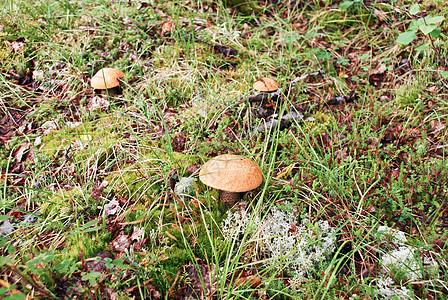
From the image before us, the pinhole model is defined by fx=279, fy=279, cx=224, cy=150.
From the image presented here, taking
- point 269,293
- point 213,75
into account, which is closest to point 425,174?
point 269,293

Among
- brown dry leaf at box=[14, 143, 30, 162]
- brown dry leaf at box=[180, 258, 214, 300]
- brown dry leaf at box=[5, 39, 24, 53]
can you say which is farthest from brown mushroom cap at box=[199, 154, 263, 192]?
brown dry leaf at box=[5, 39, 24, 53]

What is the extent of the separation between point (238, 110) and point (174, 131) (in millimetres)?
891

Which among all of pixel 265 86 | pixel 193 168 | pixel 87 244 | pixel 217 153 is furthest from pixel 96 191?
pixel 265 86

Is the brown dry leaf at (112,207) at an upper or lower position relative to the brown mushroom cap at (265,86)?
lower

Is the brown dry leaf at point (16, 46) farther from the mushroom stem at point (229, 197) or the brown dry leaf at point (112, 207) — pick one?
the mushroom stem at point (229, 197)

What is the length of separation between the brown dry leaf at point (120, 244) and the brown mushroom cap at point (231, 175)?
2.73 ft

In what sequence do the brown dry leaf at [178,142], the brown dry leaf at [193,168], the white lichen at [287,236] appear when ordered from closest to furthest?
1. the white lichen at [287,236]
2. the brown dry leaf at [193,168]
3. the brown dry leaf at [178,142]

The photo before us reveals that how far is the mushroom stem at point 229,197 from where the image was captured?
8.71 feet

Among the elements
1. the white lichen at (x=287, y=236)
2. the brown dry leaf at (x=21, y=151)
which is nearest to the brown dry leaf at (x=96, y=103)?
the brown dry leaf at (x=21, y=151)

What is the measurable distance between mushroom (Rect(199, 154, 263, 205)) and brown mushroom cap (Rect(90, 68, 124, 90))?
220cm

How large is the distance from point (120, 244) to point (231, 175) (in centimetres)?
112

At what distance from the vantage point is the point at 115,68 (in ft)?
13.9

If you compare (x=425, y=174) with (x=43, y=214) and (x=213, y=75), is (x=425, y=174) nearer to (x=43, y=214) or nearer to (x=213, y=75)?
(x=213, y=75)

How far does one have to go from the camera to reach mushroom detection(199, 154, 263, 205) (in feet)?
7.82
